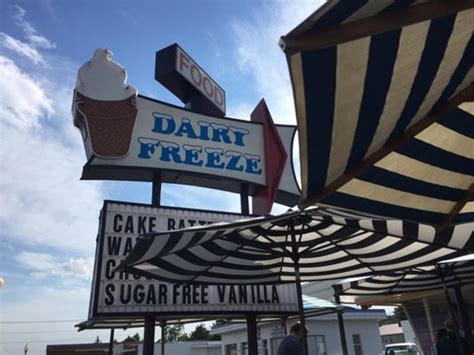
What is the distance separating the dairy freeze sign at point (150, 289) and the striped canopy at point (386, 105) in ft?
20.8

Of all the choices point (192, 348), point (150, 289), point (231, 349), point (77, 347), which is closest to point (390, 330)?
point (192, 348)

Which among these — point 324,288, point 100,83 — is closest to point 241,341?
point 324,288

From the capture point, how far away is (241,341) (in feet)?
76.4

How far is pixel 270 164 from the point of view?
1250 centimetres

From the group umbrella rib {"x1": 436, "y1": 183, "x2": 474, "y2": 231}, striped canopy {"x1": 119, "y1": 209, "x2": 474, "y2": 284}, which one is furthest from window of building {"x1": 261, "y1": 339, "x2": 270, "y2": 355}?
umbrella rib {"x1": 436, "y1": 183, "x2": 474, "y2": 231}

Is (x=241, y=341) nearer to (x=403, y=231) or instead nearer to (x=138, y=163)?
(x=138, y=163)

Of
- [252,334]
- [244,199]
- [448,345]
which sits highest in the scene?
[244,199]

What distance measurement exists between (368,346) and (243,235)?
19.0 metres

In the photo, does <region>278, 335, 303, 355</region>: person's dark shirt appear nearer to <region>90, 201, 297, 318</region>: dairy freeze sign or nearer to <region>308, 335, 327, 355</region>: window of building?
<region>90, 201, 297, 318</region>: dairy freeze sign

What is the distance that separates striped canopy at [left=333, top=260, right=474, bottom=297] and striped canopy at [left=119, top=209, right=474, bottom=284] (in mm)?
888

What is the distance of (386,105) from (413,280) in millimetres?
6330

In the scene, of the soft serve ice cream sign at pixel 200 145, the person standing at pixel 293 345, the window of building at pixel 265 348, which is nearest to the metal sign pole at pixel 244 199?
Result: the soft serve ice cream sign at pixel 200 145

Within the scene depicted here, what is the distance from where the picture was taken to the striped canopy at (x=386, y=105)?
1.75m

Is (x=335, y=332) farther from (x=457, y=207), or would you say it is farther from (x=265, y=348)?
(x=457, y=207)
